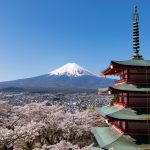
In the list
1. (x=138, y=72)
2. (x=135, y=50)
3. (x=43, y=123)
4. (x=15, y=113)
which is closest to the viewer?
(x=138, y=72)

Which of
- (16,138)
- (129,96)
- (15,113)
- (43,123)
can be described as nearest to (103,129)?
(129,96)

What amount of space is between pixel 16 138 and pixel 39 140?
7386 mm

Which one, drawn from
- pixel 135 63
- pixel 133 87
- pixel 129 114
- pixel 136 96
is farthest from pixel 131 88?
pixel 135 63

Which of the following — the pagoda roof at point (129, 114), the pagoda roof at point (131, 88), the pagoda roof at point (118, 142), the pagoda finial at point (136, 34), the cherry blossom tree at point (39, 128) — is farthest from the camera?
the cherry blossom tree at point (39, 128)

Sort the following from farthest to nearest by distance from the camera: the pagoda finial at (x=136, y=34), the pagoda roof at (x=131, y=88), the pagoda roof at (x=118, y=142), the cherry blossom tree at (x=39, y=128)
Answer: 1. the cherry blossom tree at (x=39, y=128)
2. the pagoda finial at (x=136, y=34)
3. the pagoda roof at (x=131, y=88)
4. the pagoda roof at (x=118, y=142)

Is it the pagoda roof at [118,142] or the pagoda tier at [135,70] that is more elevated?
the pagoda tier at [135,70]

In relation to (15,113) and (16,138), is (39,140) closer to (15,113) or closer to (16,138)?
(16,138)

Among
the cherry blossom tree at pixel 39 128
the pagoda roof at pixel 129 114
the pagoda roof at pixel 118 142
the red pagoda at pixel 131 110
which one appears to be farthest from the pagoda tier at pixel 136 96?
the cherry blossom tree at pixel 39 128

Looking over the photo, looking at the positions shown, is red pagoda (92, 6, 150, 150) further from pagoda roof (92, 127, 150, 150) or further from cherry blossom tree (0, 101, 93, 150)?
cherry blossom tree (0, 101, 93, 150)

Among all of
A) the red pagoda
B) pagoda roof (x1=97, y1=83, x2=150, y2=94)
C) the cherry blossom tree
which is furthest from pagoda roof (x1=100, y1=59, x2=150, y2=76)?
the cherry blossom tree

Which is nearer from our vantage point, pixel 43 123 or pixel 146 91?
pixel 146 91

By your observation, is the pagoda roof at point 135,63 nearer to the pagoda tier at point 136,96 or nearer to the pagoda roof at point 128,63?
the pagoda roof at point 128,63

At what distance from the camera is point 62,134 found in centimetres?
4266

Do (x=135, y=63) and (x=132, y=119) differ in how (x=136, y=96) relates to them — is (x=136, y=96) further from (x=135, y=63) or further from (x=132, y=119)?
(x=135, y=63)
